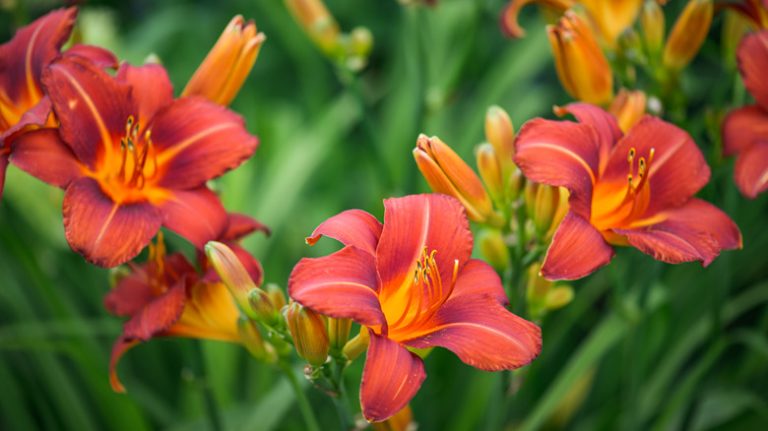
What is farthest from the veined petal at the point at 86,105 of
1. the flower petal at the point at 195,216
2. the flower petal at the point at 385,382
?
the flower petal at the point at 385,382

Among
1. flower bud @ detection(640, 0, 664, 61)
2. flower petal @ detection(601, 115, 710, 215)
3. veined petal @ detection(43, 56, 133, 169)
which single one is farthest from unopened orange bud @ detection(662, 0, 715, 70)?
veined petal @ detection(43, 56, 133, 169)

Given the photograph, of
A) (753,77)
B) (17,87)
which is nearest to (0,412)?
(17,87)

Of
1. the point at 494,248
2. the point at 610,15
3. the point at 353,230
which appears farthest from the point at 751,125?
the point at 353,230

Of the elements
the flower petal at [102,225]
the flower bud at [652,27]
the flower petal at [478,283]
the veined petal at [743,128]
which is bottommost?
the veined petal at [743,128]

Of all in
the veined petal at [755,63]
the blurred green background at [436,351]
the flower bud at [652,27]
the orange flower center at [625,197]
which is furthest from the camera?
the blurred green background at [436,351]

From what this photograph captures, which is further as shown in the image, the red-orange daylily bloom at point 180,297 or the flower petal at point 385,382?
the red-orange daylily bloom at point 180,297

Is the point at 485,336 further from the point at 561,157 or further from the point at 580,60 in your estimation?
the point at 580,60

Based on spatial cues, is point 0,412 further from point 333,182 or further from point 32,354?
point 333,182

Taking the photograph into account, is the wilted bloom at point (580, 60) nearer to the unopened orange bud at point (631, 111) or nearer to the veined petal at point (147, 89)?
the unopened orange bud at point (631, 111)

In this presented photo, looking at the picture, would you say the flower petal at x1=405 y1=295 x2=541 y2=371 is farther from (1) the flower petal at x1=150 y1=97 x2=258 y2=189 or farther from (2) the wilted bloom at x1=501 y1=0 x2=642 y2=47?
(2) the wilted bloom at x1=501 y1=0 x2=642 y2=47
